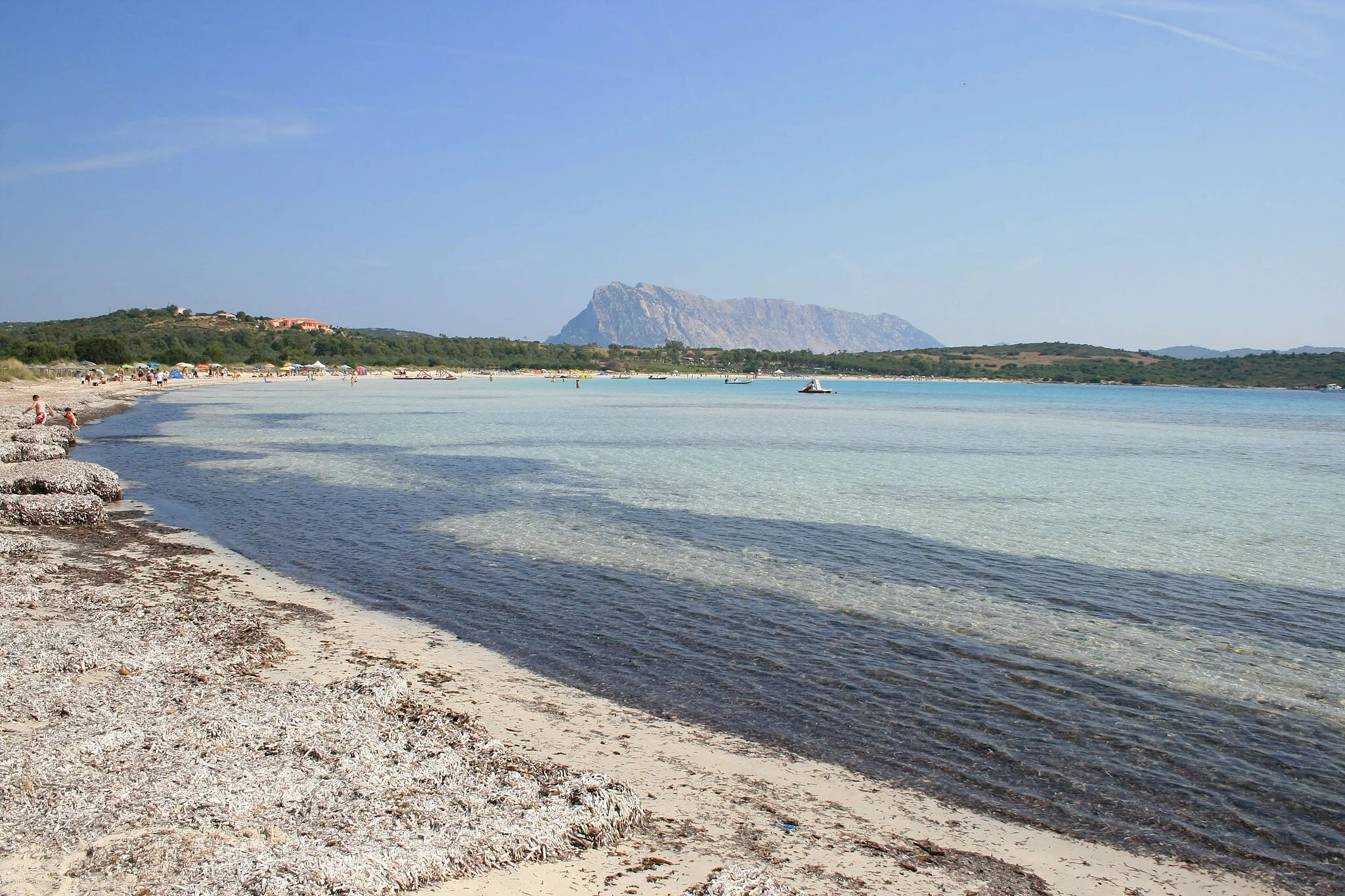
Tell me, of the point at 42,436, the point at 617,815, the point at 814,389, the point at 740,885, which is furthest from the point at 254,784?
the point at 814,389

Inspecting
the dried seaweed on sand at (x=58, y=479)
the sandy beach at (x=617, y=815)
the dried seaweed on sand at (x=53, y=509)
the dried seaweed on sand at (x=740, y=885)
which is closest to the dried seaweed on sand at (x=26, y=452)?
the dried seaweed on sand at (x=58, y=479)

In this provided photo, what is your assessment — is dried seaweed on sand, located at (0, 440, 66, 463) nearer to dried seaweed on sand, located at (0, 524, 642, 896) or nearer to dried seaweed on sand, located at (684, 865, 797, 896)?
dried seaweed on sand, located at (0, 524, 642, 896)

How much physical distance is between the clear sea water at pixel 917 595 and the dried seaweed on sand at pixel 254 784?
7.48 ft

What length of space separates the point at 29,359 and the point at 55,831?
103 metres

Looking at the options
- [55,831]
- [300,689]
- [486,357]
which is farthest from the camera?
[486,357]

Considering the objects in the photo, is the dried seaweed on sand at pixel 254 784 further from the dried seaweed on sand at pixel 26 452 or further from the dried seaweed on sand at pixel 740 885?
the dried seaweed on sand at pixel 26 452

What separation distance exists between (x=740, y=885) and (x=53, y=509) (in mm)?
15460

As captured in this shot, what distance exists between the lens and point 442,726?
6.66 metres

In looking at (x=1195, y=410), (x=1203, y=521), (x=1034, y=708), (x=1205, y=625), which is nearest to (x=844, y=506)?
(x=1203, y=521)

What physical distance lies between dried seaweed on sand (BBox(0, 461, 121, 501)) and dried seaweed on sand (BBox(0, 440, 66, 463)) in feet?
4.18

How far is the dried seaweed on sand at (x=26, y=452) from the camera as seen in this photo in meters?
20.0

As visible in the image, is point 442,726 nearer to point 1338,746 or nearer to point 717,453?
point 1338,746

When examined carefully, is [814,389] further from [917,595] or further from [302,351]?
[917,595]

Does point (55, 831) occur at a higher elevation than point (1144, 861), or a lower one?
higher
